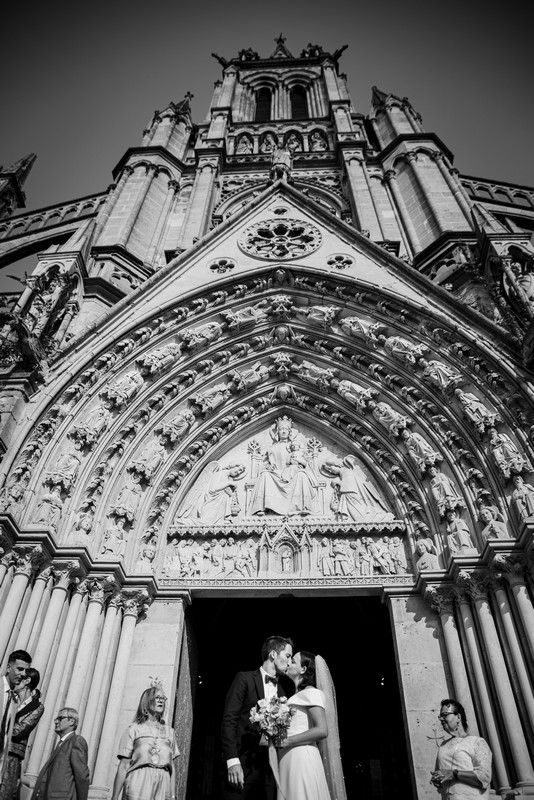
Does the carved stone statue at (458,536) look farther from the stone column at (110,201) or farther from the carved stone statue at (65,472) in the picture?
the stone column at (110,201)

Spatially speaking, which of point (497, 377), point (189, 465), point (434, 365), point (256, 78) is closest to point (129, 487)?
point (189, 465)

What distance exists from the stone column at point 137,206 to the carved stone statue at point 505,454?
8.89 meters

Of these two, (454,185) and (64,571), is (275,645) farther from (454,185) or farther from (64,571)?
(454,185)

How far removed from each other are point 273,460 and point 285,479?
516 millimetres

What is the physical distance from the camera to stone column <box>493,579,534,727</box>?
5859 mm

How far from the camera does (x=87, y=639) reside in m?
6.76

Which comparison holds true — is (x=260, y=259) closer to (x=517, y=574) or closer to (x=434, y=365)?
(x=434, y=365)

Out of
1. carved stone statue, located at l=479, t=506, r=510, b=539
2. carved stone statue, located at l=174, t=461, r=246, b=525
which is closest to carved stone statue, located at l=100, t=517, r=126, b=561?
carved stone statue, located at l=174, t=461, r=246, b=525

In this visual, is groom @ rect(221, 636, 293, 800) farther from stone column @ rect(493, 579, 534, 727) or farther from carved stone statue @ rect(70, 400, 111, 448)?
carved stone statue @ rect(70, 400, 111, 448)

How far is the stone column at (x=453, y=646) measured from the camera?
244 inches

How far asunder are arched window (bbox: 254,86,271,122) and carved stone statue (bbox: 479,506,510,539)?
18.3 m

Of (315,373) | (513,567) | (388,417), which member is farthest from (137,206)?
(513,567)

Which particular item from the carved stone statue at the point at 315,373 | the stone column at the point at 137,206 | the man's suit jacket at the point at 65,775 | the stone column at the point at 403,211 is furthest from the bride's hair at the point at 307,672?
the stone column at the point at 137,206

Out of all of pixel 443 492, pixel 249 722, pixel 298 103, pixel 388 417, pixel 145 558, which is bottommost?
Answer: pixel 249 722
